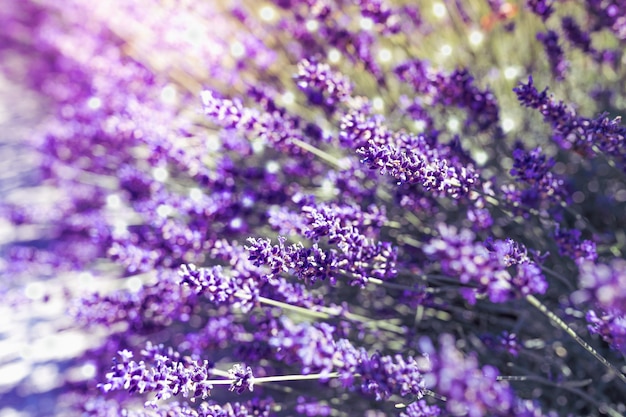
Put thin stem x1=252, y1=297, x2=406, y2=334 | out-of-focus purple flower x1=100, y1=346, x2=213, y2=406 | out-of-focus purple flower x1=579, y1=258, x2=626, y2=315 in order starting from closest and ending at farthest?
out-of-focus purple flower x1=579, y1=258, x2=626, y2=315
out-of-focus purple flower x1=100, y1=346, x2=213, y2=406
thin stem x1=252, y1=297, x2=406, y2=334

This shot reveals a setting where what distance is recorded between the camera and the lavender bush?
121cm

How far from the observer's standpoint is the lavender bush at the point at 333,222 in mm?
1208

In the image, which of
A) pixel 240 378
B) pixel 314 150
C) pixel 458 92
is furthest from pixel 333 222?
pixel 458 92

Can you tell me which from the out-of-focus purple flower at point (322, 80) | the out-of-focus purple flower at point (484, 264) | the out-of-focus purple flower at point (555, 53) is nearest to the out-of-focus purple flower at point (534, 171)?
the out-of-focus purple flower at point (484, 264)

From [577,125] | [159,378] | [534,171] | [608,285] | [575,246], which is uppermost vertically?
[577,125]

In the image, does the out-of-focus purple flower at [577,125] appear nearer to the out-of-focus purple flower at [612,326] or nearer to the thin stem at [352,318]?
the out-of-focus purple flower at [612,326]

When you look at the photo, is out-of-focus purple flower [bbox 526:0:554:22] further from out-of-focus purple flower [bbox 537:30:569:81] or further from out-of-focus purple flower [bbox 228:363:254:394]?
out-of-focus purple flower [bbox 228:363:254:394]

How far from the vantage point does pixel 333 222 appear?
48.0 inches

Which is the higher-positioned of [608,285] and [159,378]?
[608,285]

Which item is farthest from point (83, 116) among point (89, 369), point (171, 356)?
point (171, 356)

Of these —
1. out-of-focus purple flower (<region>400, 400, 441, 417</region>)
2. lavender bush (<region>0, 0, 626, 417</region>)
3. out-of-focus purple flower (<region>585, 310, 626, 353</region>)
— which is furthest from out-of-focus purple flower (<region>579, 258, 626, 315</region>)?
out-of-focus purple flower (<region>400, 400, 441, 417</region>)

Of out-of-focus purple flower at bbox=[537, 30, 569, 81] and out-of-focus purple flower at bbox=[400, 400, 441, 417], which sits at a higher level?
out-of-focus purple flower at bbox=[537, 30, 569, 81]

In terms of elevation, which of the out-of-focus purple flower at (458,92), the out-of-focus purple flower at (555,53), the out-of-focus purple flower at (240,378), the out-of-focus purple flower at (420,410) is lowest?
the out-of-focus purple flower at (240,378)

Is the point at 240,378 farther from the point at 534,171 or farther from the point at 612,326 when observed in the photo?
the point at 534,171
